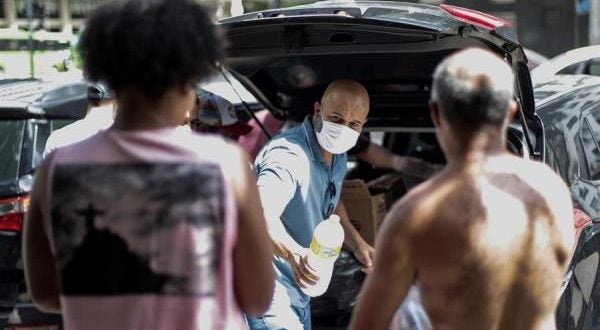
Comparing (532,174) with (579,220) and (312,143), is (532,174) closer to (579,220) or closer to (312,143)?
(312,143)

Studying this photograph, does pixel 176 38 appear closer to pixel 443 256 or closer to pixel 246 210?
pixel 246 210

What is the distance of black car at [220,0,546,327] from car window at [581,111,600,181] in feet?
2.25

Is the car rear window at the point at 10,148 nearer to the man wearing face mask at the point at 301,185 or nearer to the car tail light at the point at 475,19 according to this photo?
the man wearing face mask at the point at 301,185

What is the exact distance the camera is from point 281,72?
5.68 m

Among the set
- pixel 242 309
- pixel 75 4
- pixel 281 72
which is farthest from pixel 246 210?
pixel 75 4

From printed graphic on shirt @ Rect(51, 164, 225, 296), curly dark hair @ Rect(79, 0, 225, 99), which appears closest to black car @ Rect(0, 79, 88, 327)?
printed graphic on shirt @ Rect(51, 164, 225, 296)

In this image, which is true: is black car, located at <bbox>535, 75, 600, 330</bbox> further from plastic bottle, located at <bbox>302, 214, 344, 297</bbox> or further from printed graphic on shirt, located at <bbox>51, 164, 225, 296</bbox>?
printed graphic on shirt, located at <bbox>51, 164, 225, 296</bbox>

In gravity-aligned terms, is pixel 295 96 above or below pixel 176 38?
below

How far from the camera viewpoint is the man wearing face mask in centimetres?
388

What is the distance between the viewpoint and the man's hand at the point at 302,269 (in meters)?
3.81

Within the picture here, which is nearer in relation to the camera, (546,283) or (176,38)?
(176,38)

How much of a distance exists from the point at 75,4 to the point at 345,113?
14.2 m

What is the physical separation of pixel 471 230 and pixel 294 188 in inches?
60.9

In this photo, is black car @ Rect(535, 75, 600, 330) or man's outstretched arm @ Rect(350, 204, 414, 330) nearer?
man's outstretched arm @ Rect(350, 204, 414, 330)
